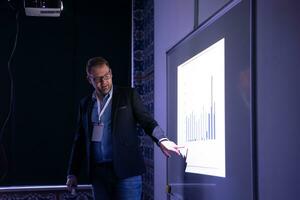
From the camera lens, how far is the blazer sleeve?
2.65 meters

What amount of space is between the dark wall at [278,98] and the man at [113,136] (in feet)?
3.22

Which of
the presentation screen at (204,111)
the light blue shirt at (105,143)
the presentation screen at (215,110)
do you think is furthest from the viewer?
the light blue shirt at (105,143)

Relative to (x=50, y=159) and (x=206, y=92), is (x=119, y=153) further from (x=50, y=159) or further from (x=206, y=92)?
(x=50, y=159)

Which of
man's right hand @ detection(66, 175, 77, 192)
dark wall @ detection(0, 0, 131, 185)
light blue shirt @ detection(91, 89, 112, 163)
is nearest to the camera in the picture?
light blue shirt @ detection(91, 89, 112, 163)

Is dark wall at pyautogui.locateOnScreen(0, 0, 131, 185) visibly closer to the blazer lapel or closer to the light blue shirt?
the blazer lapel

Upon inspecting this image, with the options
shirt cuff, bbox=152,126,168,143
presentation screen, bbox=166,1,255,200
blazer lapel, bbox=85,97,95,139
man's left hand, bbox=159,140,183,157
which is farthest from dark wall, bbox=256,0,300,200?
blazer lapel, bbox=85,97,95,139

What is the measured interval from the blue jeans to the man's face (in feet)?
1.54

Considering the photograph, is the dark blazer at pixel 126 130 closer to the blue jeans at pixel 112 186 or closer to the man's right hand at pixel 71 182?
the blue jeans at pixel 112 186

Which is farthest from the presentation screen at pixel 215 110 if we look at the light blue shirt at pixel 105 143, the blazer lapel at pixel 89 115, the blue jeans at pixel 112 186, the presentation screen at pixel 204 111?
the blazer lapel at pixel 89 115

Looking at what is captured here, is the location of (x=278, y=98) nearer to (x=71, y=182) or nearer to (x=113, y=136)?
(x=113, y=136)

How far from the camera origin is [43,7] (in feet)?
14.4

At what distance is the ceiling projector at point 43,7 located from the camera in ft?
14.4

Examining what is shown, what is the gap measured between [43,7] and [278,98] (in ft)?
10.6

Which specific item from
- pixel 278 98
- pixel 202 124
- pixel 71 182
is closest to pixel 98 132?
pixel 71 182
